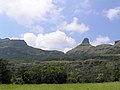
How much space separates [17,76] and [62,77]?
17.5 metres

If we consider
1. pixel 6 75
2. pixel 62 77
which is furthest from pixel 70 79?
pixel 6 75

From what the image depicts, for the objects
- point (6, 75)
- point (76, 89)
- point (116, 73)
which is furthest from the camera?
point (116, 73)

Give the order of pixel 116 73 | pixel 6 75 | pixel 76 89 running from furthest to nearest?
pixel 116 73, pixel 6 75, pixel 76 89

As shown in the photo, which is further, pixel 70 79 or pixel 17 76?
pixel 70 79

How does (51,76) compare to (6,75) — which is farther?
(51,76)

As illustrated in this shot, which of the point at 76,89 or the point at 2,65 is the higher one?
the point at 2,65

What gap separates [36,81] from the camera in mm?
105188

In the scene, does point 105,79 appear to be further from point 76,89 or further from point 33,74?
point 76,89

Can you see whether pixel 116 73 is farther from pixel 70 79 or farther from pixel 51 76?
pixel 51 76

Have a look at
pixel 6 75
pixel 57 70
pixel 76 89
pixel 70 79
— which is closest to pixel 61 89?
pixel 76 89

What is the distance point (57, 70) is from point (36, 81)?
930 cm

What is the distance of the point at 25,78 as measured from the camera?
101750 mm

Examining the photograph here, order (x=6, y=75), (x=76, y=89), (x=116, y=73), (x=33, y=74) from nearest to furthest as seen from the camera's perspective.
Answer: (x=76, y=89) → (x=6, y=75) → (x=33, y=74) → (x=116, y=73)

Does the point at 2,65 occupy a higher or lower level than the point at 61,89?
higher
